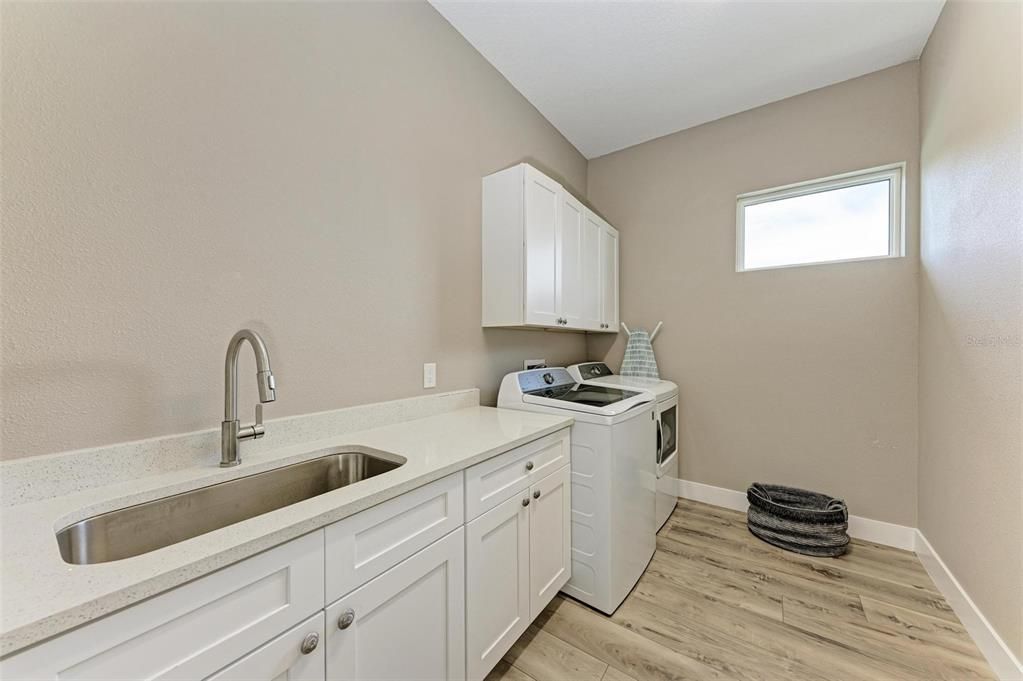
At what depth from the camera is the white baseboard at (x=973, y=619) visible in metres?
1.25

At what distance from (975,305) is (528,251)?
185 cm

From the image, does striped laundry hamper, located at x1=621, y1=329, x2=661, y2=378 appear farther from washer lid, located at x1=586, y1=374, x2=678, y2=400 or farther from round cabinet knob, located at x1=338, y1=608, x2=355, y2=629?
round cabinet knob, located at x1=338, y1=608, x2=355, y2=629

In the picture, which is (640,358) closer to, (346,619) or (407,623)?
(407,623)

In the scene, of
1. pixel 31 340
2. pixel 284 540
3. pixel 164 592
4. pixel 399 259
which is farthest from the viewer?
pixel 399 259

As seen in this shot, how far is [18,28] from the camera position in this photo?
825mm

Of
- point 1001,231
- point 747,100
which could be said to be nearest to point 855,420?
point 1001,231

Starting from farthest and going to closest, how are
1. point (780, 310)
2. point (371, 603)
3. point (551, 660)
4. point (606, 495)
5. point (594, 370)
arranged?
point (594, 370) < point (780, 310) < point (606, 495) < point (551, 660) < point (371, 603)

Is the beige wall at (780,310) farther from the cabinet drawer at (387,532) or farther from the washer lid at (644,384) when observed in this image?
the cabinet drawer at (387,532)

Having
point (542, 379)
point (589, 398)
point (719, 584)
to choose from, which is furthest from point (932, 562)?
point (542, 379)

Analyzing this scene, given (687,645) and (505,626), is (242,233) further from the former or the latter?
(687,645)

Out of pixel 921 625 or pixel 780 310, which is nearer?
pixel 921 625

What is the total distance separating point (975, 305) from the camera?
1.49 metres

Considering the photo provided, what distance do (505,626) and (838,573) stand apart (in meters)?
1.83

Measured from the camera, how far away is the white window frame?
222cm
